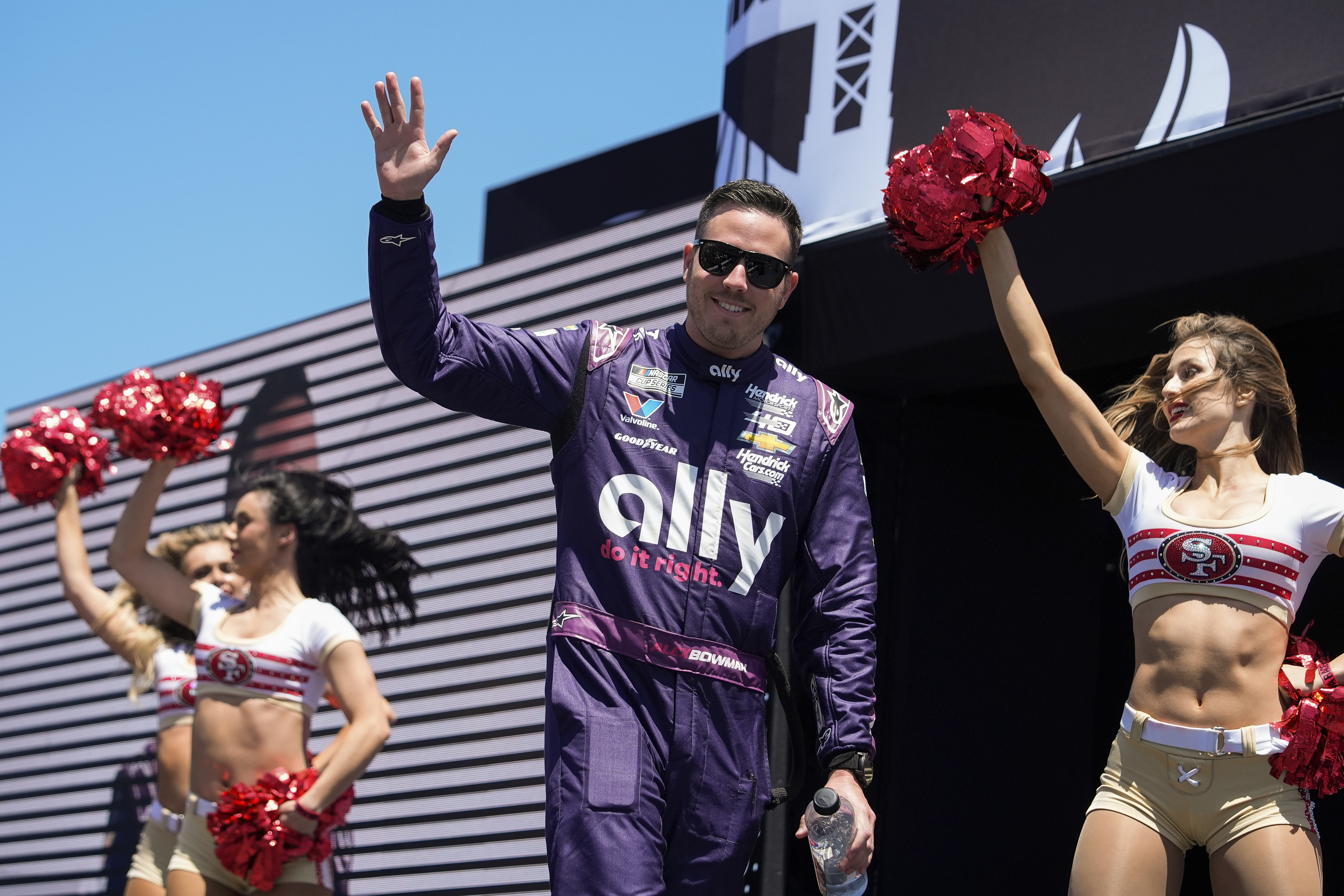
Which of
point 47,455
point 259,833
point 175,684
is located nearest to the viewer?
point 259,833

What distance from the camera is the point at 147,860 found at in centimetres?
597

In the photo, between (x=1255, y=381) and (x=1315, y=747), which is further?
(x=1255, y=381)

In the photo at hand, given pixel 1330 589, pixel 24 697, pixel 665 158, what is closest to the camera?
pixel 1330 589

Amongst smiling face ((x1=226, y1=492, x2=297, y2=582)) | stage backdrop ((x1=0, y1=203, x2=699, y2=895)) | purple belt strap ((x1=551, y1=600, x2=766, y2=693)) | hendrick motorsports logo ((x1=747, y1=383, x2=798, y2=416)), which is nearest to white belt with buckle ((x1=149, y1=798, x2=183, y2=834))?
smiling face ((x1=226, y1=492, x2=297, y2=582))

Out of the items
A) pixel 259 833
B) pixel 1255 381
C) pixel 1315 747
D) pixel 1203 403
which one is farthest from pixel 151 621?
pixel 1315 747

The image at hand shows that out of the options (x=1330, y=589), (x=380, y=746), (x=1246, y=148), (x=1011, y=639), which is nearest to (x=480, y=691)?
(x=380, y=746)

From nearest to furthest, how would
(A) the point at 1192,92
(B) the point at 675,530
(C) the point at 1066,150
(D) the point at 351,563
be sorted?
(B) the point at 675,530 < (A) the point at 1192,92 < (C) the point at 1066,150 < (D) the point at 351,563

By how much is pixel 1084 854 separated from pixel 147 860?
400 cm

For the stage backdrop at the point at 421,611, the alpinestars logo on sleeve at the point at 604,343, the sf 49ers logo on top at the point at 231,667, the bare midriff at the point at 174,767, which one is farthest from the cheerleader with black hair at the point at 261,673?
the alpinestars logo on sleeve at the point at 604,343

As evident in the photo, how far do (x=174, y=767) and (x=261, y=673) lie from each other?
1070mm

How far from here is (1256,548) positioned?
3.51m

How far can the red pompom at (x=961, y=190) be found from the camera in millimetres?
3561

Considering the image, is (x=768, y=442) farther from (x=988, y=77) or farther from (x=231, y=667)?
(x=231, y=667)

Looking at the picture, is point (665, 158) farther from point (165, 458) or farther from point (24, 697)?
point (24, 697)
